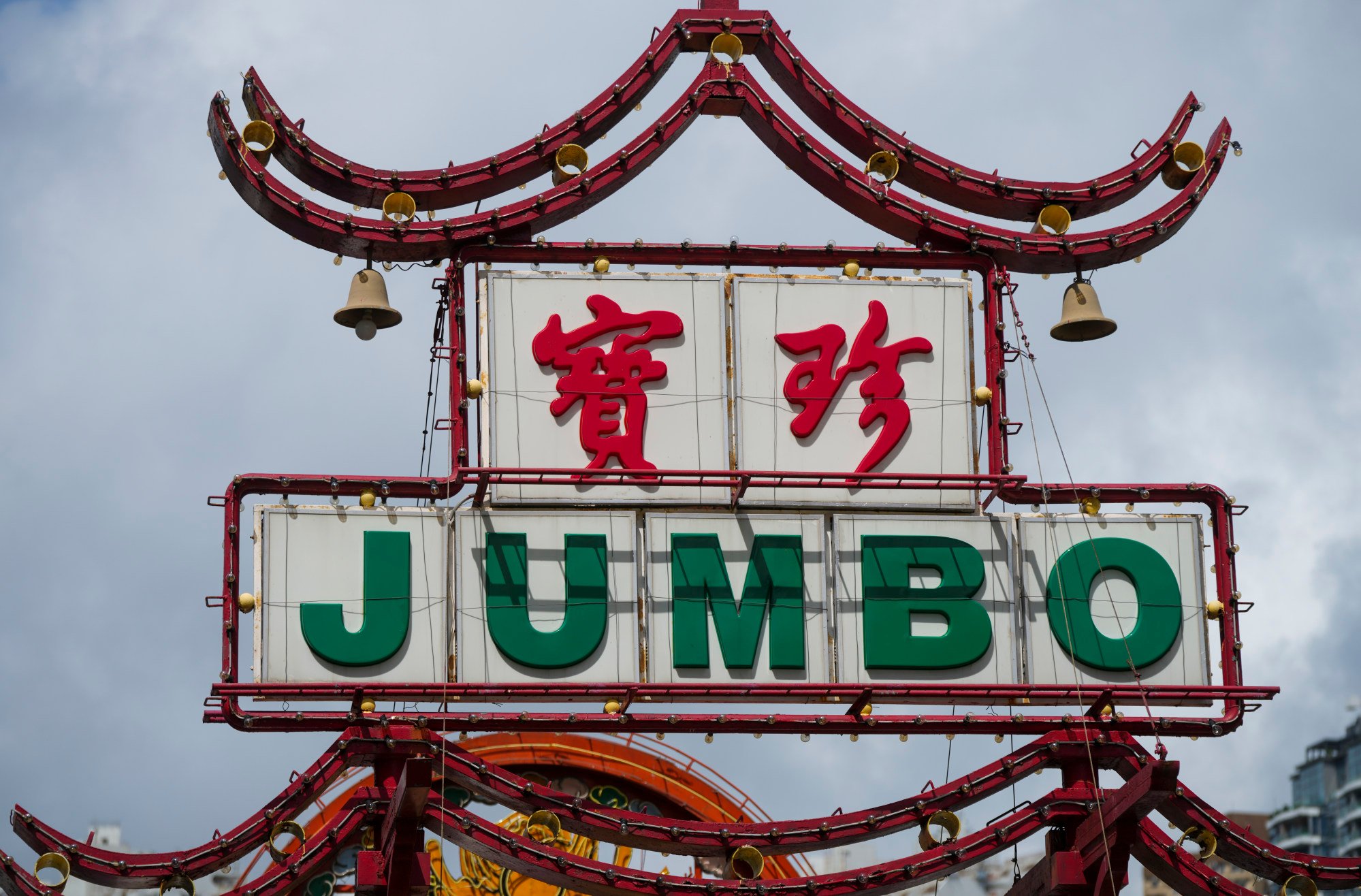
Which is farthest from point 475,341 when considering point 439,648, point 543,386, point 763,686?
point 763,686

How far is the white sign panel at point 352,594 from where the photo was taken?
530 inches

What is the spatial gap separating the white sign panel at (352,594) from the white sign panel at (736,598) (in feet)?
4.68

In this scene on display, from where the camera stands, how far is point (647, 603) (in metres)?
13.8

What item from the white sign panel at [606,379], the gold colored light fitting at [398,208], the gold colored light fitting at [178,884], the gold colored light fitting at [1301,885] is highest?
the gold colored light fitting at [398,208]

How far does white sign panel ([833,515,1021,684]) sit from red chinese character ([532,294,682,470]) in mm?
1524

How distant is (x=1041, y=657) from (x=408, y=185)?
17.5ft

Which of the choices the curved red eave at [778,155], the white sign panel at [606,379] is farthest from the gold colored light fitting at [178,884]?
the curved red eave at [778,155]

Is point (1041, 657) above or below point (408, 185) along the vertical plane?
below

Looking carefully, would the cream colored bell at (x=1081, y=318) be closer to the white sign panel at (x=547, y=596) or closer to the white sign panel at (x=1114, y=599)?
the white sign panel at (x=1114, y=599)

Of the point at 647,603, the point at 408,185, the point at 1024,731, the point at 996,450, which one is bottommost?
the point at 1024,731

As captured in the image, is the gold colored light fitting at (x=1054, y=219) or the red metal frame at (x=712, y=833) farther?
the gold colored light fitting at (x=1054, y=219)

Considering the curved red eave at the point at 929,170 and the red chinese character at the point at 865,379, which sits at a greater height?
the curved red eave at the point at 929,170

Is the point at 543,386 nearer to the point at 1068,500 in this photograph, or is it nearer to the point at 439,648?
the point at 439,648

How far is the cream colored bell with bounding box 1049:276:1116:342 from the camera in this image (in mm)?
14609
